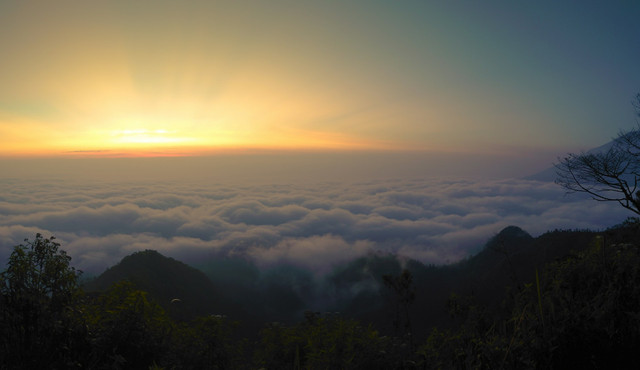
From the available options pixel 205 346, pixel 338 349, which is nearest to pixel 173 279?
pixel 205 346

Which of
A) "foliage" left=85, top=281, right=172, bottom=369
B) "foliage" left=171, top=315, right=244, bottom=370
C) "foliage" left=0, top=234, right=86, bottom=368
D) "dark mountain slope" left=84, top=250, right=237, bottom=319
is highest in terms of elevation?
"foliage" left=0, top=234, right=86, bottom=368

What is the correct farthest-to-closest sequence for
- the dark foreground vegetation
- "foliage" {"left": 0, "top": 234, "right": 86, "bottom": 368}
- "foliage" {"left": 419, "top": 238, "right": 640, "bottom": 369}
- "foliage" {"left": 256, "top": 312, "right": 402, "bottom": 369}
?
"foliage" {"left": 256, "top": 312, "right": 402, "bottom": 369}
"foliage" {"left": 0, "top": 234, "right": 86, "bottom": 368}
the dark foreground vegetation
"foliage" {"left": 419, "top": 238, "right": 640, "bottom": 369}

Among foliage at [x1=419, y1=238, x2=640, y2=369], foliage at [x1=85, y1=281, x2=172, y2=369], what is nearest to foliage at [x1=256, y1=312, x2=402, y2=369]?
foliage at [x1=419, y1=238, x2=640, y2=369]

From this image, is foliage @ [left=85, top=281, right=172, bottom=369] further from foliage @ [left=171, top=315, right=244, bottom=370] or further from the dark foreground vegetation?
foliage @ [left=171, top=315, right=244, bottom=370]

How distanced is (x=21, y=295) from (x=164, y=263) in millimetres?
135865

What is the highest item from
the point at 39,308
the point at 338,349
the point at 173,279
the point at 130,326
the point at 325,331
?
the point at 39,308

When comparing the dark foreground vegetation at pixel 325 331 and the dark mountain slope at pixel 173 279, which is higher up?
the dark foreground vegetation at pixel 325 331

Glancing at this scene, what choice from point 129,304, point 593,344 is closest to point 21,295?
point 129,304

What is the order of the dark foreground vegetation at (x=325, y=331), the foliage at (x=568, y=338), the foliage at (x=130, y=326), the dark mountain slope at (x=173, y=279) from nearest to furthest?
1. the foliage at (x=568, y=338)
2. the dark foreground vegetation at (x=325, y=331)
3. the foliage at (x=130, y=326)
4. the dark mountain slope at (x=173, y=279)

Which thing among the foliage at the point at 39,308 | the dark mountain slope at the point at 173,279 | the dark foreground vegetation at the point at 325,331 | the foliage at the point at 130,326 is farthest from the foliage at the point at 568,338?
the dark mountain slope at the point at 173,279

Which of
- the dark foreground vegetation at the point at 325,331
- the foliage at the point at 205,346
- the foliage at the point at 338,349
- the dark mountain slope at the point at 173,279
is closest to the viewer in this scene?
the dark foreground vegetation at the point at 325,331

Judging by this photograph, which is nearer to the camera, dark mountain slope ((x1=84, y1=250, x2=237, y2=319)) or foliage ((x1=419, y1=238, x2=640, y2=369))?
foliage ((x1=419, y1=238, x2=640, y2=369))

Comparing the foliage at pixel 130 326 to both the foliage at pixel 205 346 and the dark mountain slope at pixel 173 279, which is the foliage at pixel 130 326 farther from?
the dark mountain slope at pixel 173 279

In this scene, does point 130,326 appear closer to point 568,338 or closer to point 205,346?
point 205,346
